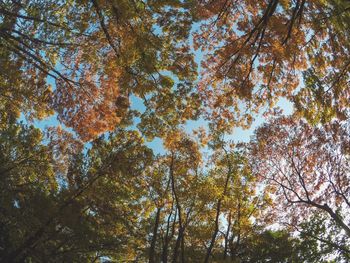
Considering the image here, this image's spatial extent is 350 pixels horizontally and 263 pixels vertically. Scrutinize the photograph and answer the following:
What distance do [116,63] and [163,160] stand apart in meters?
9.23

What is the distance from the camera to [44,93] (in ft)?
30.5

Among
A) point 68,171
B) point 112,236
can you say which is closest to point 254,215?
point 112,236

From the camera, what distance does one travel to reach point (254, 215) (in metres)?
19.2

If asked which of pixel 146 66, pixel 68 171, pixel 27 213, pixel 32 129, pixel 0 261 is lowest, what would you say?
pixel 0 261

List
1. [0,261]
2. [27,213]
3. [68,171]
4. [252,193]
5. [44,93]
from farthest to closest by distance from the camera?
1. [252,193]
2. [68,171]
3. [0,261]
4. [27,213]
5. [44,93]

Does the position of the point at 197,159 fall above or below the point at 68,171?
above

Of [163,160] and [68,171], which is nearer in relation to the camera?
[68,171]

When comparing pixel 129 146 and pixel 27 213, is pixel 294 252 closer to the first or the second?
pixel 129 146

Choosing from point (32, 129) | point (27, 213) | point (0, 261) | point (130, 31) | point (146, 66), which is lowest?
point (0, 261)

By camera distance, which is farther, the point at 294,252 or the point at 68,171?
the point at 294,252

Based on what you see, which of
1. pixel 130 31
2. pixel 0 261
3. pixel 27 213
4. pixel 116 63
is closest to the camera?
pixel 130 31

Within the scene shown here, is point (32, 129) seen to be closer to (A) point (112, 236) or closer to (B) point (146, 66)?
(A) point (112, 236)

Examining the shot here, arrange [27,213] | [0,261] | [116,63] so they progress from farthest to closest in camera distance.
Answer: [0,261] < [27,213] < [116,63]

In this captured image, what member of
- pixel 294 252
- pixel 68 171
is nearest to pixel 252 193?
pixel 294 252
